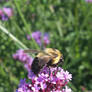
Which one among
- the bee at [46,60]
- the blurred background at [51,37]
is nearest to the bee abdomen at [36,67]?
the bee at [46,60]

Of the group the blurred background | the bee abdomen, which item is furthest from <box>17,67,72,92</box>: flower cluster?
the blurred background

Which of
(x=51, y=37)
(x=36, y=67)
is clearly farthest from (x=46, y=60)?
(x=51, y=37)

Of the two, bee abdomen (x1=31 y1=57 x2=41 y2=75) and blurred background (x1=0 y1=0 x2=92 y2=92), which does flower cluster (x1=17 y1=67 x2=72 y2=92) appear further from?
blurred background (x1=0 y1=0 x2=92 y2=92)

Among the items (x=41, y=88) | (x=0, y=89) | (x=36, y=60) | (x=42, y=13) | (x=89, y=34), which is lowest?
(x=41, y=88)

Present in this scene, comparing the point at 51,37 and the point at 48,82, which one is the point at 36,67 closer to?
the point at 48,82

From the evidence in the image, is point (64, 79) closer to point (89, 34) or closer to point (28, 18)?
point (89, 34)

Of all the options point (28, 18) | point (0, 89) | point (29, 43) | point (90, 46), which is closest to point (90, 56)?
point (90, 46)
